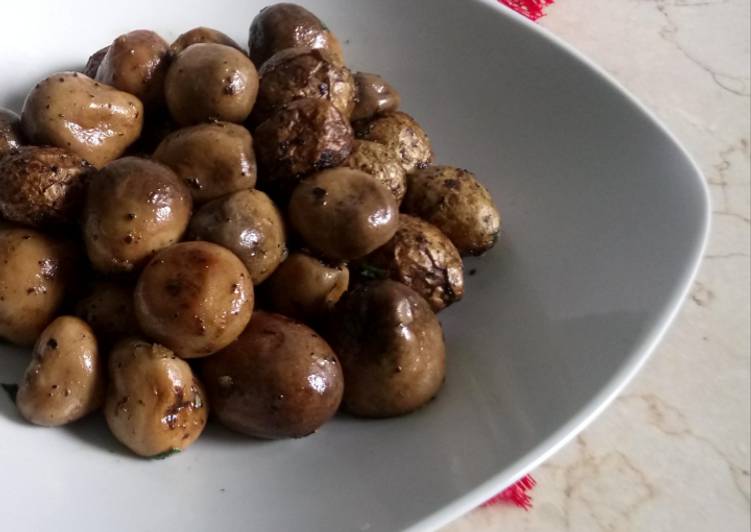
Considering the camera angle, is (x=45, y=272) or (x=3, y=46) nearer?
(x=45, y=272)

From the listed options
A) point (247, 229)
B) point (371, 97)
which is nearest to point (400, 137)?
point (371, 97)

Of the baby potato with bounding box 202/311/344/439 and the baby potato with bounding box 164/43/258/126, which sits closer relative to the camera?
the baby potato with bounding box 202/311/344/439

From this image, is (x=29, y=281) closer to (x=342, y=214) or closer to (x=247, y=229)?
(x=247, y=229)

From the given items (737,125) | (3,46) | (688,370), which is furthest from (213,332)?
(737,125)

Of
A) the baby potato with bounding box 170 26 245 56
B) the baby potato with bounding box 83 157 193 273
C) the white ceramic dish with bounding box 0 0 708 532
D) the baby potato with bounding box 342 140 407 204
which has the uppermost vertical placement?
the baby potato with bounding box 170 26 245 56

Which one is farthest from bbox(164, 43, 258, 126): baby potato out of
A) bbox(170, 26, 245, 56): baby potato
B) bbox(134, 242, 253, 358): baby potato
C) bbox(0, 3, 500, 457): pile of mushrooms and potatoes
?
bbox(134, 242, 253, 358): baby potato

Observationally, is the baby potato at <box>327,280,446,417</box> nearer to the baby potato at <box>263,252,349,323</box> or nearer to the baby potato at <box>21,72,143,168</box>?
the baby potato at <box>263,252,349,323</box>

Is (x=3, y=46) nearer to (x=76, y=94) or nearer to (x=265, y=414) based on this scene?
(x=76, y=94)
